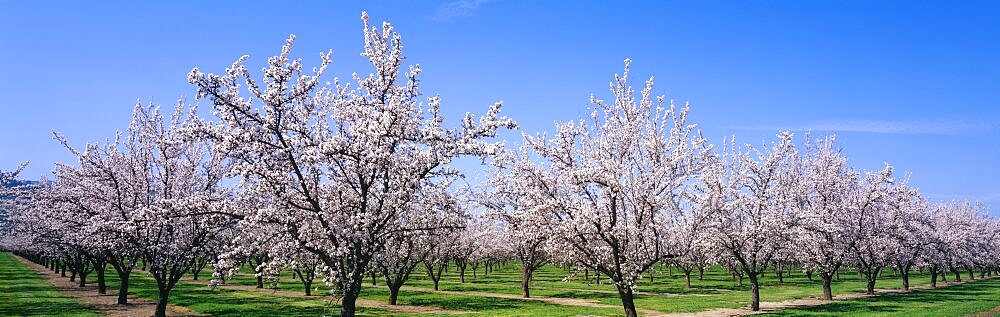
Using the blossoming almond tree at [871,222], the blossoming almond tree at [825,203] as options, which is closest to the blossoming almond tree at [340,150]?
the blossoming almond tree at [825,203]

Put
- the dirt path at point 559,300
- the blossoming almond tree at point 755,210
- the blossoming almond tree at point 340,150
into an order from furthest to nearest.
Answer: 1. the dirt path at point 559,300
2. the blossoming almond tree at point 755,210
3. the blossoming almond tree at point 340,150

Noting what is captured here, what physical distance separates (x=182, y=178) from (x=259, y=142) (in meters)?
15.8

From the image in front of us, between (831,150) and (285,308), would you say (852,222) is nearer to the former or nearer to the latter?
(831,150)

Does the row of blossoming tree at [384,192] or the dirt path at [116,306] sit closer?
the row of blossoming tree at [384,192]

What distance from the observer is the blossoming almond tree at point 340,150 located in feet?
48.5

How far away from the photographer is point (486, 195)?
39.4m

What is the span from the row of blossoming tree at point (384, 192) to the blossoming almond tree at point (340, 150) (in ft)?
0.18

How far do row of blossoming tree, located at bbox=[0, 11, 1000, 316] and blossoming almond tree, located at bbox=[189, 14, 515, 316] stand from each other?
54mm

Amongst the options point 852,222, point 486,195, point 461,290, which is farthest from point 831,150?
point 461,290

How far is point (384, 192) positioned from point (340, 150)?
157cm

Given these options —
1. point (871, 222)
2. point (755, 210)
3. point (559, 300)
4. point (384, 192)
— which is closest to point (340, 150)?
point (384, 192)

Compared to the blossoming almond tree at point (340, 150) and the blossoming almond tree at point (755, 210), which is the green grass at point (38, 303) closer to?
the blossoming almond tree at point (340, 150)

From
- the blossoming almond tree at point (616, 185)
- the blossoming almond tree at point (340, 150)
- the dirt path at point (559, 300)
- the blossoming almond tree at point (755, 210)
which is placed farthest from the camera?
the dirt path at point (559, 300)

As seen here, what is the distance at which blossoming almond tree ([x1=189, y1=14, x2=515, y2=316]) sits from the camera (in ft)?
48.5
